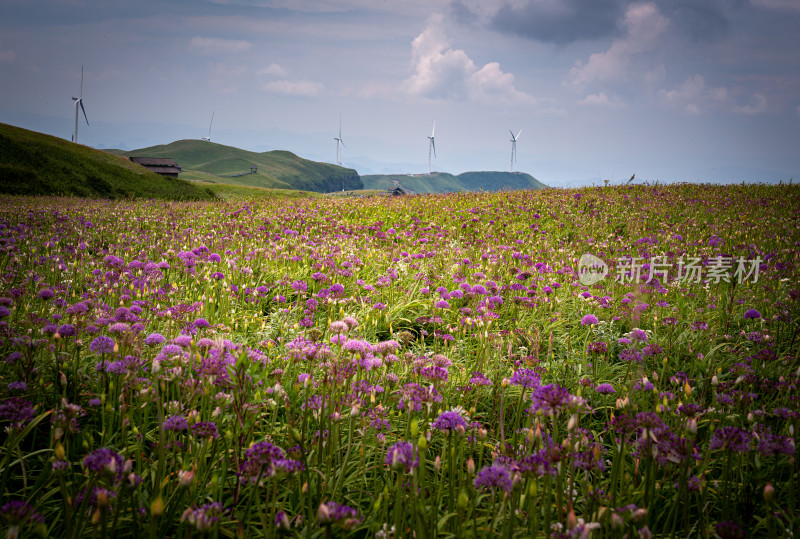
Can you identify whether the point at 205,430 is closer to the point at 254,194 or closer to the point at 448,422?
the point at 448,422

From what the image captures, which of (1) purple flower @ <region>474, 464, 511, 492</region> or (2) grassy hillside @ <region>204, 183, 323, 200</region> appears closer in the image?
(1) purple flower @ <region>474, 464, 511, 492</region>

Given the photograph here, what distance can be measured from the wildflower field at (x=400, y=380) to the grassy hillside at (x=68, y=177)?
15.1 m

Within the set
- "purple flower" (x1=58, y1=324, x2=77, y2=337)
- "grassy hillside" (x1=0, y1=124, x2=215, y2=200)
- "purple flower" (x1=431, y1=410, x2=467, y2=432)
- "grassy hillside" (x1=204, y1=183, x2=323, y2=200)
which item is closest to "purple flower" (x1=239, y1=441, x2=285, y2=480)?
"purple flower" (x1=431, y1=410, x2=467, y2=432)

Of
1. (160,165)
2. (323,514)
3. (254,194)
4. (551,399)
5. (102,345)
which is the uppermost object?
(160,165)

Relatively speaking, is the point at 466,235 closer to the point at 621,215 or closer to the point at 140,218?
the point at 621,215

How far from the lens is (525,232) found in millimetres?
11414

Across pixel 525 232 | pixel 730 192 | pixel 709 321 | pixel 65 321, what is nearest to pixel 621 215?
pixel 525 232

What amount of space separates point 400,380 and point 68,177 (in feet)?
101

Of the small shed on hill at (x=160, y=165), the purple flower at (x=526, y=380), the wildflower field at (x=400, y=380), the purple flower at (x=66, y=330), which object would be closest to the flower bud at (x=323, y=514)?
the wildflower field at (x=400, y=380)

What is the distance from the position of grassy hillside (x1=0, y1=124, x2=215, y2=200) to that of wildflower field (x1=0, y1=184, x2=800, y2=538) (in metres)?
15.1

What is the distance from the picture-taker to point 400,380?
12.9 feet

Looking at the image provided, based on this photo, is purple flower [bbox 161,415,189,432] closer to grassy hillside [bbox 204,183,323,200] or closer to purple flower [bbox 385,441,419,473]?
purple flower [bbox 385,441,419,473]

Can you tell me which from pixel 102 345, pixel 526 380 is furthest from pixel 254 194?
pixel 526 380

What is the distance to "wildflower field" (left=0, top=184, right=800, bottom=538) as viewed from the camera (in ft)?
6.57
